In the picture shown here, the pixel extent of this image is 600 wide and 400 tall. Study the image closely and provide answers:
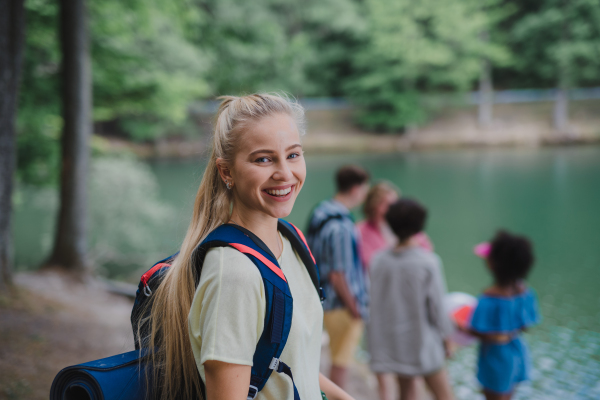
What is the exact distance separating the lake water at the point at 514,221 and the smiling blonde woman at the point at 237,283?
314mm

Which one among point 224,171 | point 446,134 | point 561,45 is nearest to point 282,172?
point 224,171

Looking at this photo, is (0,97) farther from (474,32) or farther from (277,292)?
(474,32)

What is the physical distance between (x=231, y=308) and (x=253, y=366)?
168 millimetres

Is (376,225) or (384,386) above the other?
(376,225)

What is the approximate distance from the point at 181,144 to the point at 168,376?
88.7 ft

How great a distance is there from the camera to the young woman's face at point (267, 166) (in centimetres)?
110

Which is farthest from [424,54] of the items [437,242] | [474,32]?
[437,242]

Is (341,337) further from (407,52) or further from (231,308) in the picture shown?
(407,52)

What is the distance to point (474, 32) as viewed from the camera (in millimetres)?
26391

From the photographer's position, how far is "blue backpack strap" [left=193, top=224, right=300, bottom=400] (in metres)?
0.98

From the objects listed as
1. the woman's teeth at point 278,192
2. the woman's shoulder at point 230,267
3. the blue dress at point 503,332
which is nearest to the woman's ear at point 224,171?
the woman's teeth at point 278,192

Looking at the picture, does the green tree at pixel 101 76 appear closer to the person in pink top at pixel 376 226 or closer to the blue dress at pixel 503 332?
the person in pink top at pixel 376 226

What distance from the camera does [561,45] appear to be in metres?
22.4

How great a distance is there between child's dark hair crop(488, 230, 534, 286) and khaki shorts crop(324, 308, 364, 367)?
93cm
